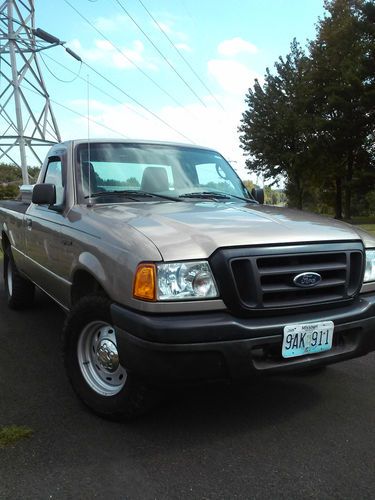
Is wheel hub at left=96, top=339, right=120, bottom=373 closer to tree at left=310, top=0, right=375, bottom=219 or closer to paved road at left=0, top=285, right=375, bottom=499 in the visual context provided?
paved road at left=0, top=285, right=375, bottom=499

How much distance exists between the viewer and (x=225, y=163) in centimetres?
495

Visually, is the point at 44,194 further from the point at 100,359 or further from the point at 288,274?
the point at 288,274

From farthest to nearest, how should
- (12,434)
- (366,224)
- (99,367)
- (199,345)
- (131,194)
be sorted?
(366,224), (131,194), (99,367), (12,434), (199,345)

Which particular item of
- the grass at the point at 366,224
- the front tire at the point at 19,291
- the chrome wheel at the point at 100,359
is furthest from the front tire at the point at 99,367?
the grass at the point at 366,224

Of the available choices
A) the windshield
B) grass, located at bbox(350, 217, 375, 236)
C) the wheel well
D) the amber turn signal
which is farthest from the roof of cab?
grass, located at bbox(350, 217, 375, 236)

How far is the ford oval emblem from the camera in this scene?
2.77 meters

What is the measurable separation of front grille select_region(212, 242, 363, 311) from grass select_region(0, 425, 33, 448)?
144 cm

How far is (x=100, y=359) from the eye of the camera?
3133mm

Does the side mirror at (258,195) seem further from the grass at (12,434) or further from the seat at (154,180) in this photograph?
the grass at (12,434)

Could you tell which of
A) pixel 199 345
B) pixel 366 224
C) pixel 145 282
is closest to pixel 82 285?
pixel 145 282

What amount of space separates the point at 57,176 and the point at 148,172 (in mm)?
904

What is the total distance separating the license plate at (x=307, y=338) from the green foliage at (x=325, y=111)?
29.1 m

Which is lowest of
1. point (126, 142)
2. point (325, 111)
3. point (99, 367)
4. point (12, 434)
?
point (12, 434)

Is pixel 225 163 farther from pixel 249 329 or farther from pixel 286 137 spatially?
pixel 286 137
